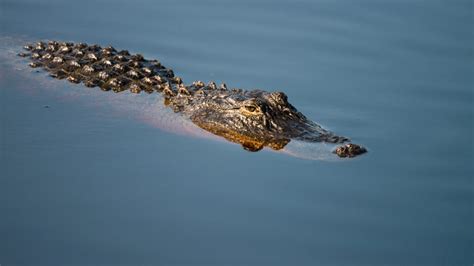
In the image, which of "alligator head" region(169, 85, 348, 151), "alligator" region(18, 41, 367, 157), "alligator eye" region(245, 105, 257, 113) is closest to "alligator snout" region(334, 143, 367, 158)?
"alligator" region(18, 41, 367, 157)

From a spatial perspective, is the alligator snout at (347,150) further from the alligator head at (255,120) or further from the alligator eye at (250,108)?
the alligator eye at (250,108)

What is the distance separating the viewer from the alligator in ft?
28.7

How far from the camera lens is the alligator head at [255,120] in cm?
867

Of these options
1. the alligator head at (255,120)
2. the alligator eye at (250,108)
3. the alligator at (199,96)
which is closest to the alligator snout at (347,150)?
the alligator at (199,96)

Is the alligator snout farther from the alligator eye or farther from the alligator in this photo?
the alligator eye

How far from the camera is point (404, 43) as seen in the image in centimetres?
1162

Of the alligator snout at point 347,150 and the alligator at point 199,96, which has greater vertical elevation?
the alligator at point 199,96

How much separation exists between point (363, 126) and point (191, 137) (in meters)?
2.18

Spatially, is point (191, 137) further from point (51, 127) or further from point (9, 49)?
point (9, 49)

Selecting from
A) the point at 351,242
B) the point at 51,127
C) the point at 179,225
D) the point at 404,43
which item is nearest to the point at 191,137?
the point at 51,127

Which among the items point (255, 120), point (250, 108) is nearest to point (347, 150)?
point (255, 120)

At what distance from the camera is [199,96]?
30.7ft

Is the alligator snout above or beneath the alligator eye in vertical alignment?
beneath

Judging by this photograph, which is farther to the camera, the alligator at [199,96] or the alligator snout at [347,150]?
the alligator at [199,96]
